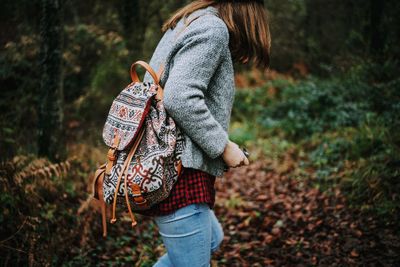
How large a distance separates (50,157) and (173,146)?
3.24 metres

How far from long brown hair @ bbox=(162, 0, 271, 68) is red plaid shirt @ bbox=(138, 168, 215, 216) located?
67cm

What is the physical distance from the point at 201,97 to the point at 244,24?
467 mm

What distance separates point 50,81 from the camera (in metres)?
4.34

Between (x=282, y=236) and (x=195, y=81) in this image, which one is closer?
(x=195, y=81)

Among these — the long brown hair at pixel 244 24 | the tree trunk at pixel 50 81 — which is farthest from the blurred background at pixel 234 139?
the long brown hair at pixel 244 24

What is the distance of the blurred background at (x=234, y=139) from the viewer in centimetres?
360

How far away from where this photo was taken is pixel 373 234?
368 cm

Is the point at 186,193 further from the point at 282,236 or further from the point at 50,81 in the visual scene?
the point at 50,81

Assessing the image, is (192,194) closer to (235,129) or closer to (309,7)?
(235,129)

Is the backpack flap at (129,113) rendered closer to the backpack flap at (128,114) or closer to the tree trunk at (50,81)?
the backpack flap at (128,114)

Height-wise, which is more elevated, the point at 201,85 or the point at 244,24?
the point at 244,24

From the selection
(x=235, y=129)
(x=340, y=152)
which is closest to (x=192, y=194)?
(x=340, y=152)

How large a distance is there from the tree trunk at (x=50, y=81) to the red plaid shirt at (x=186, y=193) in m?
3.09

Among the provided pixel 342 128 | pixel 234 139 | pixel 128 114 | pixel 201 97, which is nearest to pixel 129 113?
pixel 128 114
